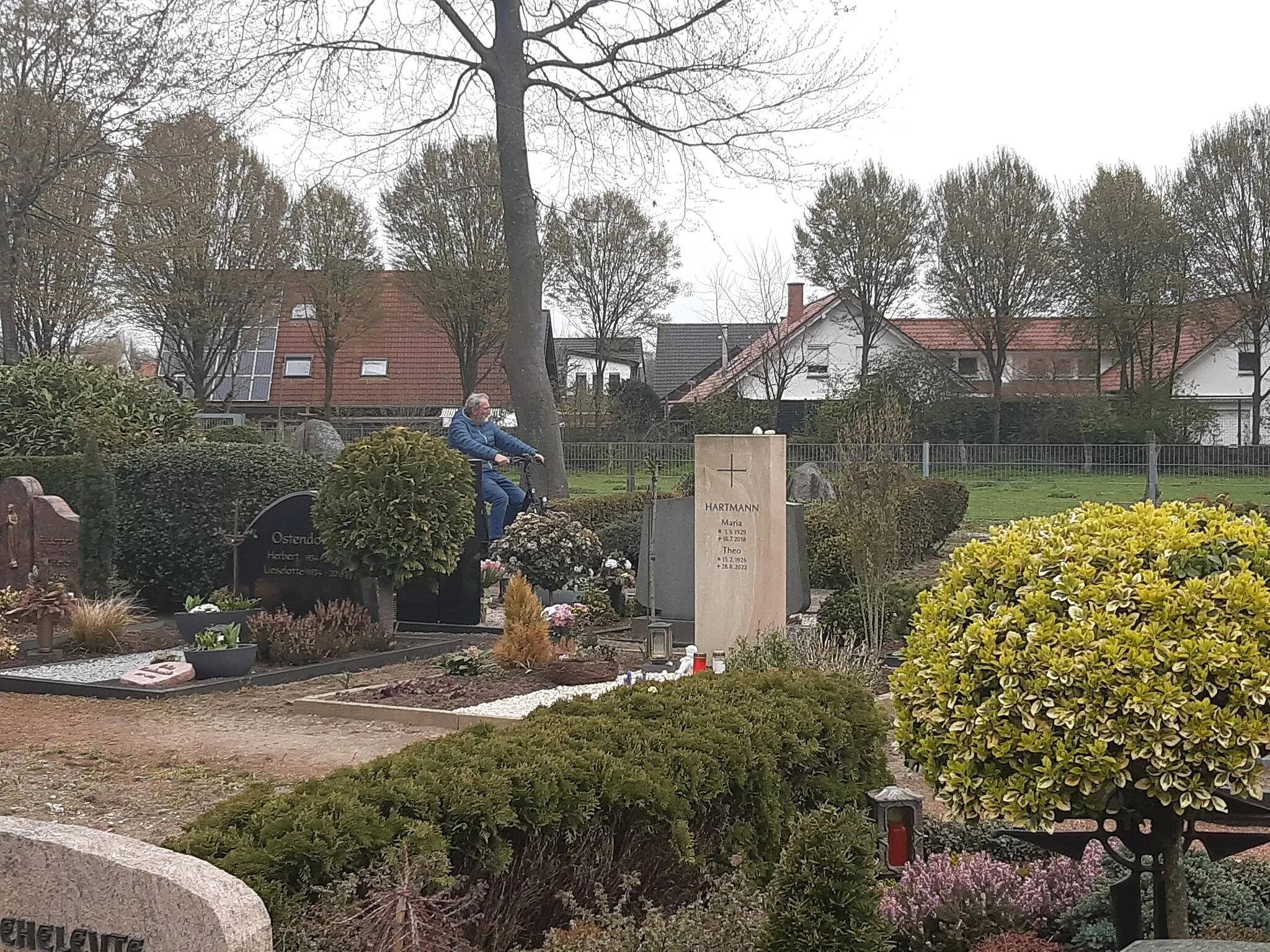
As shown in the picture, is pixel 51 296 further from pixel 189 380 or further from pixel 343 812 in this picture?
pixel 343 812

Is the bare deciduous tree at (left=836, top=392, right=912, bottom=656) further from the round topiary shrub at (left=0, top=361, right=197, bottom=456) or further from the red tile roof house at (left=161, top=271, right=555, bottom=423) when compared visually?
the red tile roof house at (left=161, top=271, right=555, bottom=423)

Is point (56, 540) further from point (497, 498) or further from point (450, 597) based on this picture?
point (497, 498)

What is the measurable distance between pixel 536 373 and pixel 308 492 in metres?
8.80

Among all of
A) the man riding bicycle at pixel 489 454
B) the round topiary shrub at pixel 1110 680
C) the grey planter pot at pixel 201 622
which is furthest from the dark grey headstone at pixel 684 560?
the round topiary shrub at pixel 1110 680

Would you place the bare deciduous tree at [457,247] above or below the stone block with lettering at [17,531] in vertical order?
above

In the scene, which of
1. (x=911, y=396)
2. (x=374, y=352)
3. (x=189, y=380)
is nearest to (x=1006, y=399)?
(x=911, y=396)

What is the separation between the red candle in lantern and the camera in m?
Answer: 5.20

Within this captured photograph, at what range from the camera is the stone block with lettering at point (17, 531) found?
1485cm

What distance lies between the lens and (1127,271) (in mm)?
38562

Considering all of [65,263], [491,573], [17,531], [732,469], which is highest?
[65,263]

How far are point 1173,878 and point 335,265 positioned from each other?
36.7 meters

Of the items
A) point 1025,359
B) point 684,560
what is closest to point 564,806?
point 684,560

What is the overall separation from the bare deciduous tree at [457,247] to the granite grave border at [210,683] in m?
28.1

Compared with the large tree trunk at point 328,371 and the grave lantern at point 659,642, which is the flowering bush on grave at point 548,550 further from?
the large tree trunk at point 328,371
